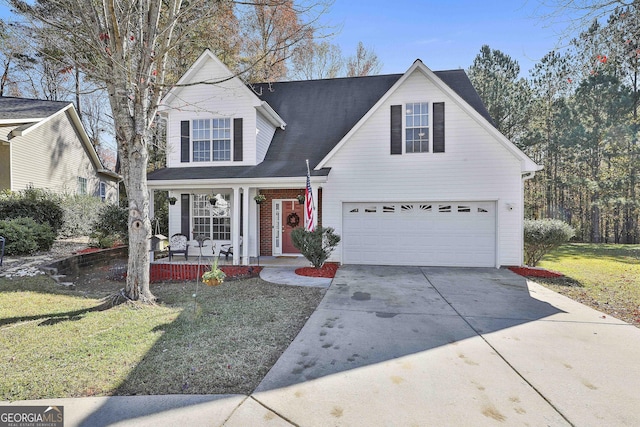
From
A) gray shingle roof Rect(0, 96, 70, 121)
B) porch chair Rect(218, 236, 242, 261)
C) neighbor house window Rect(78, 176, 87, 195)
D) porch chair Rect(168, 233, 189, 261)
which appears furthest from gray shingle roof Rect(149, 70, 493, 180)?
neighbor house window Rect(78, 176, 87, 195)

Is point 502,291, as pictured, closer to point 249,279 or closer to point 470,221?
point 470,221

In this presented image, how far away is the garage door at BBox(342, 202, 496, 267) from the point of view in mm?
10227

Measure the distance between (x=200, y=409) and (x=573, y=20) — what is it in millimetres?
9507

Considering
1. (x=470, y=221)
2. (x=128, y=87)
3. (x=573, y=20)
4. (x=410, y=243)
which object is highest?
(x=573, y=20)

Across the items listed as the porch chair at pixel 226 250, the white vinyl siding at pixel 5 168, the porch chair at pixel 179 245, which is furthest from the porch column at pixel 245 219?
the white vinyl siding at pixel 5 168

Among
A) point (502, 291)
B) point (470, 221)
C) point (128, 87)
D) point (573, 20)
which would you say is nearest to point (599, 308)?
point (502, 291)

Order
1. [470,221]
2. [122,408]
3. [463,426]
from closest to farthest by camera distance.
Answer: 1. [463,426]
2. [122,408]
3. [470,221]

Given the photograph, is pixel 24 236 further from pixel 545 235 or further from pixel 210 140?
pixel 545 235

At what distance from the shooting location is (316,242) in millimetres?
9258

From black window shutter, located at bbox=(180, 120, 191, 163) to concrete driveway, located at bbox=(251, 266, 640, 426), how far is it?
27.1 feet

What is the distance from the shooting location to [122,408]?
291 centimetres

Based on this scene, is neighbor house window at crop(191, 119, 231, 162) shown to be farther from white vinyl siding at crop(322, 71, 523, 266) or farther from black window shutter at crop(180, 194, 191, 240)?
white vinyl siding at crop(322, 71, 523, 266)

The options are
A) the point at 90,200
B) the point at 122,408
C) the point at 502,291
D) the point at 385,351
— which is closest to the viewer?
the point at 122,408

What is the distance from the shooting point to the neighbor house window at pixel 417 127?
33.9 ft
